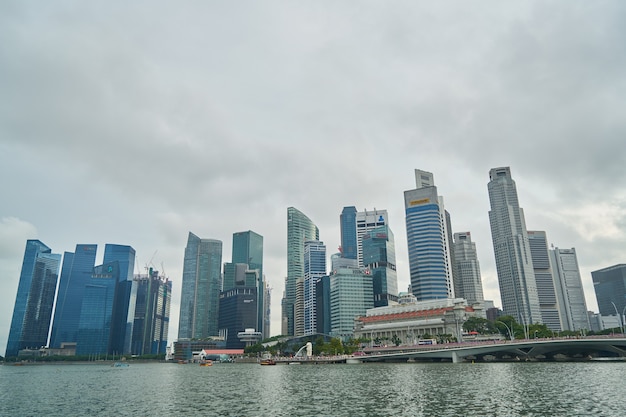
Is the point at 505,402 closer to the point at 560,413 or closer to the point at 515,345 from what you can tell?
the point at 560,413

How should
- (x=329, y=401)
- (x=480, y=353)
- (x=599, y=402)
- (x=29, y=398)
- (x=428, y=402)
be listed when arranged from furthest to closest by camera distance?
(x=480, y=353) < (x=29, y=398) < (x=329, y=401) < (x=428, y=402) < (x=599, y=402)

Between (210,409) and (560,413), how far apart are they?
42298 mm

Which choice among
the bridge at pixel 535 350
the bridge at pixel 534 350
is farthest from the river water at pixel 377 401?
the bridge at pixel 534 350

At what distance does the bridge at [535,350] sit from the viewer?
14525 centimetres

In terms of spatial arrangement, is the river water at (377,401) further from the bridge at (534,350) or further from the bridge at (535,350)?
the bridge at (534,350)

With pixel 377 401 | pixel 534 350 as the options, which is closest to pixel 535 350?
pixel 534 350

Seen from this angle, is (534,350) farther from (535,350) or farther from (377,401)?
(377,401)

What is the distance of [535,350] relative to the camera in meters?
166

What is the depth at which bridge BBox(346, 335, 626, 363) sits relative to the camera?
145250 millimetres

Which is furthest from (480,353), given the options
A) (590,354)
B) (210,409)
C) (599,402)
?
(210,409)

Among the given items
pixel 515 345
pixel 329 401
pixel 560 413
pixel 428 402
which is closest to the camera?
pixel 560 413

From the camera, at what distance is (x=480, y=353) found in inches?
6880

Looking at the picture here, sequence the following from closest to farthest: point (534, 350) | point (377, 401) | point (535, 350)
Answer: point (377, 401) < point (535, 350) < point (534, 350)

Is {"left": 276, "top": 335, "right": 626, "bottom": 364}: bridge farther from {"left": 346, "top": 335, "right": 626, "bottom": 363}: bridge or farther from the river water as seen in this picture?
the river water
